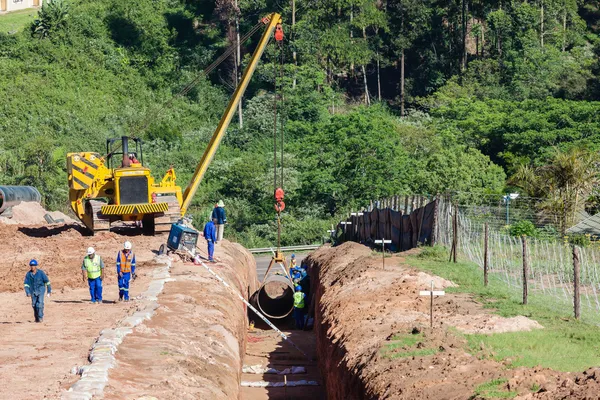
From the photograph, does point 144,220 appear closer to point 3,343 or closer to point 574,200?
point 574,200

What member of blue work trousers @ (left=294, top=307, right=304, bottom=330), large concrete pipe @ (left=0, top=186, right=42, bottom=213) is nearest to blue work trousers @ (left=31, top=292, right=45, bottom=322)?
blue work trousers @ (left=294, top=307, right=304, bottom=330)

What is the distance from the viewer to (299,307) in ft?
111

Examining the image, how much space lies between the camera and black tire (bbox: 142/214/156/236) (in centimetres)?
3813

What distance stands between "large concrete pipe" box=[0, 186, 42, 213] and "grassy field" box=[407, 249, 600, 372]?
84.4 feet

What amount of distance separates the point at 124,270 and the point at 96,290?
0.89 metres

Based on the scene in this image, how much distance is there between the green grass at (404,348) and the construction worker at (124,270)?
27.7 ft

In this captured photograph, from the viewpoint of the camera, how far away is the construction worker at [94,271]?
23.3 m

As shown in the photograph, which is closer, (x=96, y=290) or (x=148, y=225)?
(x=96, y=290)

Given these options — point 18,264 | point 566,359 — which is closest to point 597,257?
point 566,359

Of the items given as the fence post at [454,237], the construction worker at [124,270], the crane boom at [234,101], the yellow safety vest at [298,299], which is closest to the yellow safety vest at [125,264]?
the construction worker at [124,270]

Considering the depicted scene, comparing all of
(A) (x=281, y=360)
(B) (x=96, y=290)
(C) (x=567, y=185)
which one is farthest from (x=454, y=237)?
(C) (x=567, y=185)

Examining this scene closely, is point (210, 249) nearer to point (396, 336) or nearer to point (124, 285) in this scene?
point (124, 285)

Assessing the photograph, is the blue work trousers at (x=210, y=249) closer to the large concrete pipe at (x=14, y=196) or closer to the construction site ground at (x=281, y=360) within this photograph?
the construction site ground at (x=281, y=360)

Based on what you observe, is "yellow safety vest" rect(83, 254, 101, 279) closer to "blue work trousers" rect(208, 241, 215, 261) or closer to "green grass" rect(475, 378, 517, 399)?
"blue work trousers" rect(208, 241, 215, 261)
